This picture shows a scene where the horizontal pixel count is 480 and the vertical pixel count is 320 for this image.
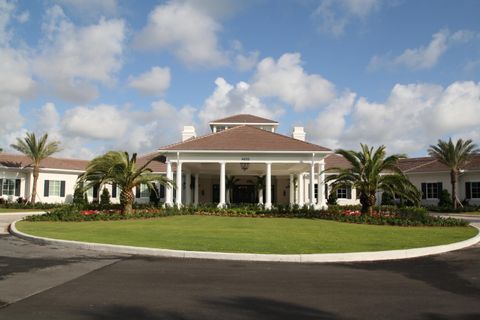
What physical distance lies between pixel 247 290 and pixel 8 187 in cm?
3668

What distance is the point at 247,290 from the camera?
7.31 metres

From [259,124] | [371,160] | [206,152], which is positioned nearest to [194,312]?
[371,160]

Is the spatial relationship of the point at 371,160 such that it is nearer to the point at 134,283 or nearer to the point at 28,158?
the point at 134,283

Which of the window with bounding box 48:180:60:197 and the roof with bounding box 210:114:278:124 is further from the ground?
the roof with bounding box 210:114:278:124

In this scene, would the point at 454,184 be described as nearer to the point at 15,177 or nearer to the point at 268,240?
the point at 268,240

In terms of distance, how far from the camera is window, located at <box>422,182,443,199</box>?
40.5 m

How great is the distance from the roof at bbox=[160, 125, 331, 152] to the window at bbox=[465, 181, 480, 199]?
1666 cm

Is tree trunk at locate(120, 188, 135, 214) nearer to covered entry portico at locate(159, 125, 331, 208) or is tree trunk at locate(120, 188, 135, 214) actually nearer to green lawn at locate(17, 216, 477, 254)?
covered entry portico at locate(159, 125, 331, 208)

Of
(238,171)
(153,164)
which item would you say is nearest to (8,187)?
(153,164)

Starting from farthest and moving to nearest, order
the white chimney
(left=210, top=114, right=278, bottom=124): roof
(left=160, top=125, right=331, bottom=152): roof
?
(left=210, top=114, right=278, bottom=124): roof → the white chimney → (left=160, top=125, right=331, bottom=152): roof

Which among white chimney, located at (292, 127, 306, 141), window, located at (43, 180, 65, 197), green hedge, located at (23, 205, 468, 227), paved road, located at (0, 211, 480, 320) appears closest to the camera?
paved road, located at (0, 211, 480, 320)

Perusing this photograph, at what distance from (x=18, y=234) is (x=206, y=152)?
15374 mm

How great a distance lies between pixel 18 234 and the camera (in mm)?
15422

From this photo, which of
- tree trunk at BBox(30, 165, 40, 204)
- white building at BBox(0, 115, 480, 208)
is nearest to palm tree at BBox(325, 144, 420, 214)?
white building at BBox(0, 115, 480, 208)
